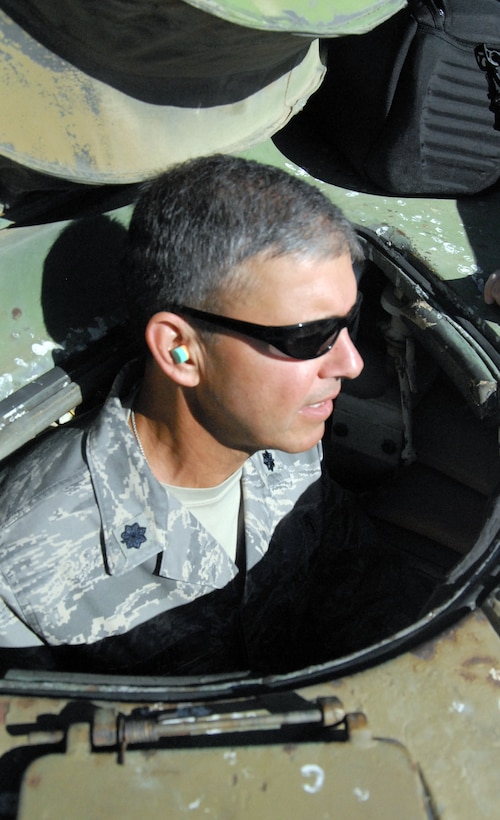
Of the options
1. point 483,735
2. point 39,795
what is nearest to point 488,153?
point 483,735

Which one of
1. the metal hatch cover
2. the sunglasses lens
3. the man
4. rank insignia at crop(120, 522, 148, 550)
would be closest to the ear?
the man

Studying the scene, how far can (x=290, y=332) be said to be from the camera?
1.48 meters

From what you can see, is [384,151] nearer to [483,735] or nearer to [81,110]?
[81,110]

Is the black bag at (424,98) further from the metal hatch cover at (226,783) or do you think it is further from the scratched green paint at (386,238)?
the metal hatch cover at (226,783)

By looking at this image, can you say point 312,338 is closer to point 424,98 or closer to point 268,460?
point 268,460

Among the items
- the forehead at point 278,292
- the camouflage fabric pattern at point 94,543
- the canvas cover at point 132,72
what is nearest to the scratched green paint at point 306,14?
the canvas cover at point 132,72

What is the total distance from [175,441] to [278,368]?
0.28 meters

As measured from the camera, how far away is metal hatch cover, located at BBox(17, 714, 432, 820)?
101 centimetres

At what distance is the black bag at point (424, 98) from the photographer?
6.93 feet

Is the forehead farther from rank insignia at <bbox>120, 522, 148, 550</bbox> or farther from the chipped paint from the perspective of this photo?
the chipped paint

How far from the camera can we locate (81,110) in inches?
64.4

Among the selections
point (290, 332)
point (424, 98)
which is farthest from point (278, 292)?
point (424, 98)

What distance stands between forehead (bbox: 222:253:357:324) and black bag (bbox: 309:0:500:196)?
929 millimetres

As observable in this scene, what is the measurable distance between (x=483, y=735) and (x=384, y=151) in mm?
1627
